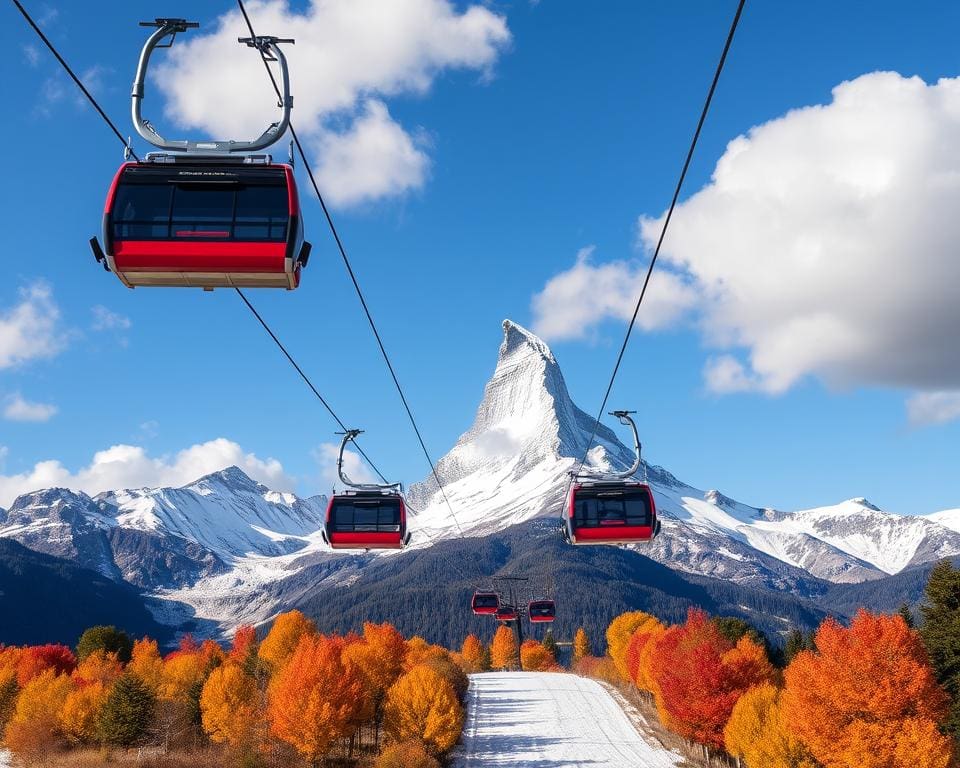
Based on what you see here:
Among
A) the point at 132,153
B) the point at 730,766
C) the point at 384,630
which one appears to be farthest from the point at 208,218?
the point at 384,630

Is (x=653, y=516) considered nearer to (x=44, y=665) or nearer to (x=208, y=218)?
Answer: (x=208, y=218)

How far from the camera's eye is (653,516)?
125 feet

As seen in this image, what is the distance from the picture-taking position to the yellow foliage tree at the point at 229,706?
93.1 m

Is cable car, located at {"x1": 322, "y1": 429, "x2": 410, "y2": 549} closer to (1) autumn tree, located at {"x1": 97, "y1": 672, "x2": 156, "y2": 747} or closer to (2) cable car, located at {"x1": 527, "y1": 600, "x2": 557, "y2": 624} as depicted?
(1) autumn tree, located at {"x1": 97, "y1": 672, "x2": 156, "y2": 747}

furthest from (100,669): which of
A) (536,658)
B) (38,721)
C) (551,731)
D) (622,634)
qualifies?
(536,658)

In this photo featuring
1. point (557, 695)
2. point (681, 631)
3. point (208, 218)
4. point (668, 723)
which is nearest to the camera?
point (208, 218)

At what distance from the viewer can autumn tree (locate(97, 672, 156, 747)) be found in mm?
89438

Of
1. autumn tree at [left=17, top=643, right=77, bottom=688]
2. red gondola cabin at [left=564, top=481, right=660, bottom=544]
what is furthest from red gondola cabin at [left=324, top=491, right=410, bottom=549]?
autumn tree at [left=17, top=643, right=77, bottom=688]

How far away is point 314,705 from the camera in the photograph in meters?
83.2

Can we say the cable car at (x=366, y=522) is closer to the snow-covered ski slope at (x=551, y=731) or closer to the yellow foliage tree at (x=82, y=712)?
the snow-covered ski slope at (x=551, y=731)

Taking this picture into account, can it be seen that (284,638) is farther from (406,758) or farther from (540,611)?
(406,758)

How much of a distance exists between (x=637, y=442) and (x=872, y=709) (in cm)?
4300

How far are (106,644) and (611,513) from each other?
4751 inches

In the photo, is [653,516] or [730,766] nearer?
[653,516]
